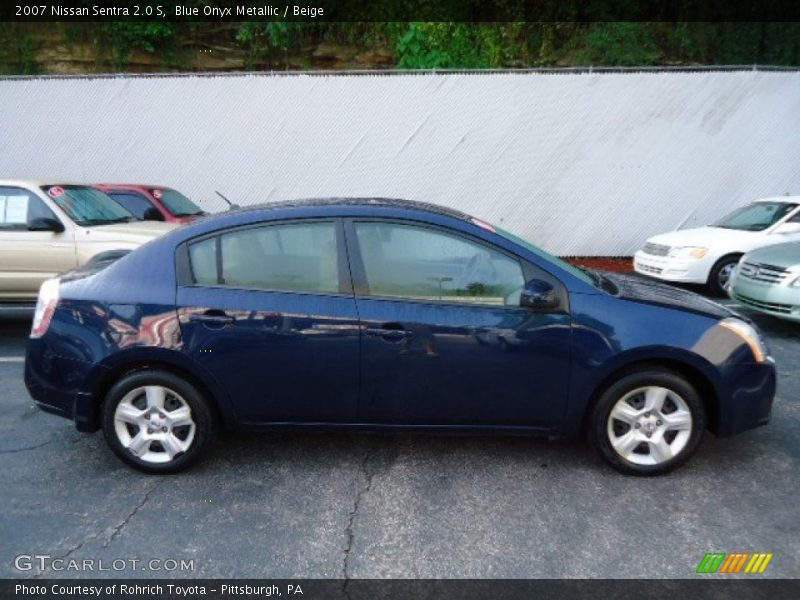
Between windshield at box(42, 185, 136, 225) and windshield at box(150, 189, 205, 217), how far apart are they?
3.95ft

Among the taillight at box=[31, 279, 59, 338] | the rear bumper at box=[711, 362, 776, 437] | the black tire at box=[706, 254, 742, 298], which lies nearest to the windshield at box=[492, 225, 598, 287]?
the rear bumper at box=[711, 362, 776, 437]

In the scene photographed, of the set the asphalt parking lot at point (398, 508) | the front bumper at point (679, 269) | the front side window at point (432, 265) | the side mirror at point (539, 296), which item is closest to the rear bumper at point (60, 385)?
the asphalt parking lot at point (398, 508)

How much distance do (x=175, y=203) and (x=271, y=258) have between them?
614 centimetres

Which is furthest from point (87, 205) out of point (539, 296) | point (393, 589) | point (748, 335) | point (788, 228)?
point (788, 228)

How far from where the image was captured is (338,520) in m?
2.99

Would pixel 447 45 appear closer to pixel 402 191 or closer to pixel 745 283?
pixel 402 191

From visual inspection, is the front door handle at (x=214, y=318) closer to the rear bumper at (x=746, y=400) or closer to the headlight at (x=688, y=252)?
the rear bumper at (x=746, y=400)

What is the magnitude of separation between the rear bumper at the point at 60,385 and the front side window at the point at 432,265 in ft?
5.63

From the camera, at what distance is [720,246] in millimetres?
8125

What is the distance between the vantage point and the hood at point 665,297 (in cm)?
338

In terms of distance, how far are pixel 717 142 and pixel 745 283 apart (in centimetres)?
524

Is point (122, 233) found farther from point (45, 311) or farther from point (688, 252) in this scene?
point (688, 252)

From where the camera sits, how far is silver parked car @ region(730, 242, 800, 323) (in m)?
6.06

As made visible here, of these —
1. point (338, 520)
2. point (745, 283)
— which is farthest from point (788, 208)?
point (338, 520)
